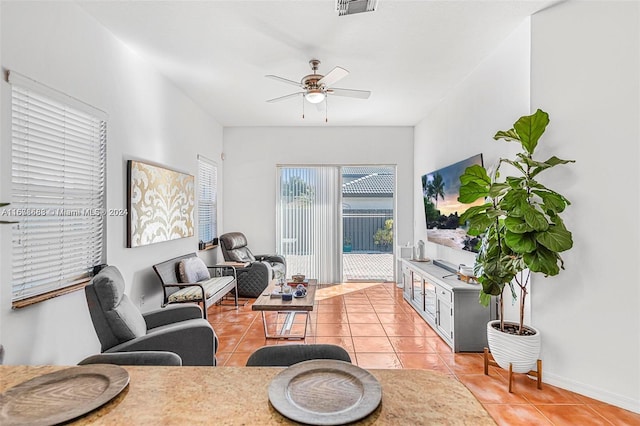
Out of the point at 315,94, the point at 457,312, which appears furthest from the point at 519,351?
the point at 315,94

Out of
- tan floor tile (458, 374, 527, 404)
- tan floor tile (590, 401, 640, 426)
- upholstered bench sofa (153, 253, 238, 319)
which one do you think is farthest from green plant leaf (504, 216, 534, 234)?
upholstered bench sofa (153, 253, 238, 319)

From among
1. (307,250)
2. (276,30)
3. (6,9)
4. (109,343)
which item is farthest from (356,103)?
(109,343)

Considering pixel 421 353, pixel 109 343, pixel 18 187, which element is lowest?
pixel 421 353

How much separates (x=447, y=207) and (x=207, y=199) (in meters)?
3.80

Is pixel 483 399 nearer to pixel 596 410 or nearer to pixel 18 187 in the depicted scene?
pixel 596 410

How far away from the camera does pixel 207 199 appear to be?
546cm

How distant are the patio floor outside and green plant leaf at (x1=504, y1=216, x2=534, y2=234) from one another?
165 inches

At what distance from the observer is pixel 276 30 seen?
285 centimetres

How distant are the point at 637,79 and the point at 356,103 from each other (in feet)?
10.4

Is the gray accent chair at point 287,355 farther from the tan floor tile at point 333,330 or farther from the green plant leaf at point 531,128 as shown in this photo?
the tan floor tile at point 333,330

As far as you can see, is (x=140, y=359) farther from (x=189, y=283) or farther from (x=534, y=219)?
(x=534, y=219)

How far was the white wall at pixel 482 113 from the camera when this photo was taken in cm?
288

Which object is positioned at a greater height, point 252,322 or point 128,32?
point 128,32

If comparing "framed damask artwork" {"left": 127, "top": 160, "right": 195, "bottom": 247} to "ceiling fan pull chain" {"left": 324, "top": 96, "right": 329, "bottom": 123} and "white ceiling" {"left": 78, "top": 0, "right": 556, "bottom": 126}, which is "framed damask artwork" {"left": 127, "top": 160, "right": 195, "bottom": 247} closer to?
"white ceiling" {"left": 78, "top": 0, "right": 556, "bottom": 126}
